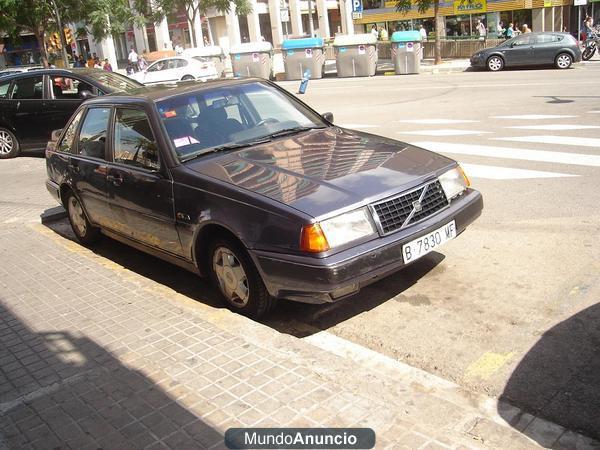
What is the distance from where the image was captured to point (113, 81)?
1154 centimetres

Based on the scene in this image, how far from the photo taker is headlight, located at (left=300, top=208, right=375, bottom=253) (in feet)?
12.7

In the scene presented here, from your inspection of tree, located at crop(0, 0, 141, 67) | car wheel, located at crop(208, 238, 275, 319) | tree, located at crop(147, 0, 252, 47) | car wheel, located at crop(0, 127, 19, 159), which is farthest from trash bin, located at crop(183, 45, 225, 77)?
car wheel, located at crop(208, 238, 275, 319)

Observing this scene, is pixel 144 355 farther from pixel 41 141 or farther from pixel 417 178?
pixel 41 141

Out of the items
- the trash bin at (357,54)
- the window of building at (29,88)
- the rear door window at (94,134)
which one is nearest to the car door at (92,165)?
the rear door window at (94,134)

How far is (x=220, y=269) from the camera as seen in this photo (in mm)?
4582

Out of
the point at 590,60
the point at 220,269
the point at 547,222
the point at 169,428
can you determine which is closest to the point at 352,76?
the point at 590,60

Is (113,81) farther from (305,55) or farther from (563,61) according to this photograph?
(305,55)

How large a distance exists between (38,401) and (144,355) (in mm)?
658

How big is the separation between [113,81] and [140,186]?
7134 mm

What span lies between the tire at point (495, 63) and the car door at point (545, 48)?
1.26 m

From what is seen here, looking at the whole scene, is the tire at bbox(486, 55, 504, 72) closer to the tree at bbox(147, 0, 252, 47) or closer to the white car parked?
the white car parked

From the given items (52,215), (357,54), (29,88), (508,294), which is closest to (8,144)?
(29,88)

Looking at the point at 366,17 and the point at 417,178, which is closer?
the point at 417,178

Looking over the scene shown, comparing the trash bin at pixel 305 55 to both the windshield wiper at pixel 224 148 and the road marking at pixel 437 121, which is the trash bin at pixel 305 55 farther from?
the windshield wiper at pixel 224 148
